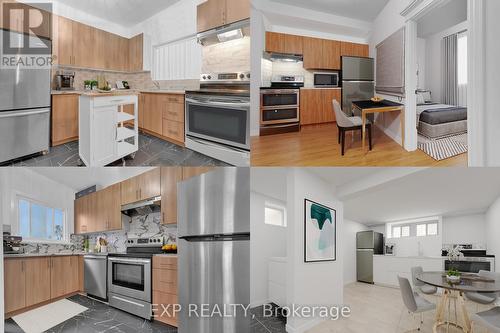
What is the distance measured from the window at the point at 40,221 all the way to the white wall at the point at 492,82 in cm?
218

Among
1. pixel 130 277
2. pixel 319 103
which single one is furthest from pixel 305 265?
pixel 130 277

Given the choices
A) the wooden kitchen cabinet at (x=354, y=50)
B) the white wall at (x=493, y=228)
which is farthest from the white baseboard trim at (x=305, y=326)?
the wooden kitchen cabinet at (x=354, y=50)

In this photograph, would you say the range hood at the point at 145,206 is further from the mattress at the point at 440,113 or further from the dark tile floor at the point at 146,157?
the mattress at the point at 440,113

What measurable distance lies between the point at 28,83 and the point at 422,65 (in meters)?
1.60

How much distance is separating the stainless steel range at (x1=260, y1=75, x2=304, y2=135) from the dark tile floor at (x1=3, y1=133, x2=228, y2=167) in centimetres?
36

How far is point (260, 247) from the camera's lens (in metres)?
1.89

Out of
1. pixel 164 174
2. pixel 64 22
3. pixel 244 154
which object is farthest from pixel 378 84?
pixel 64 22

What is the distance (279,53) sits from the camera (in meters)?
1.44

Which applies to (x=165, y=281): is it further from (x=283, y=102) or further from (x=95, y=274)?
(x=283, y=102)

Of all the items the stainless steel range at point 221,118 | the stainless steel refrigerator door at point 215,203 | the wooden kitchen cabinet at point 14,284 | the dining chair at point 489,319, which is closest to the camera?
the stainless steel range at point 221,118

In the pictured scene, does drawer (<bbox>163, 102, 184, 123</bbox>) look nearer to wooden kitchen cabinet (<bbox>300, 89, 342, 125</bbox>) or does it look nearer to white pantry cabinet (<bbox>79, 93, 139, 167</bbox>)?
white pantry cabinet (<bbox>79, 93, 139, 167</bbox>)

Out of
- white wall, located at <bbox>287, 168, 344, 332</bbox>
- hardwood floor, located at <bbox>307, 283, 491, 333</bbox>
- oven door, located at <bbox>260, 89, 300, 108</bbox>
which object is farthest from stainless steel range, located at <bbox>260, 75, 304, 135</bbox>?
hardwood floor, located at <bbox>307, 283, 491, 333</bbox>

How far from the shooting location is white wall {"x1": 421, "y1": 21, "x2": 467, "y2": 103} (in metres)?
1.49

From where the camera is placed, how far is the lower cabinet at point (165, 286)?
2057 mm
